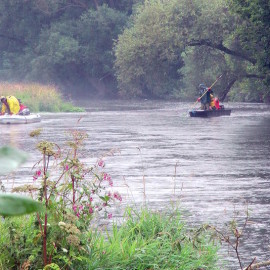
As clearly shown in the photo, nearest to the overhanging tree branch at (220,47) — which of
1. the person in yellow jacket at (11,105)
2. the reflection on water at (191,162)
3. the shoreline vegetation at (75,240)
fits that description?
the reflection on water at (191,162)

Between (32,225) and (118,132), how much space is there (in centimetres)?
2343

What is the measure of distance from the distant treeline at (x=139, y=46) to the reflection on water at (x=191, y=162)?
8327mm

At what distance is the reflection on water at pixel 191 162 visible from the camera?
1089 centimetres

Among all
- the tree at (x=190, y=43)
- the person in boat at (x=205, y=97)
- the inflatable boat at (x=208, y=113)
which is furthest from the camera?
the tree at (x=190, y=43)

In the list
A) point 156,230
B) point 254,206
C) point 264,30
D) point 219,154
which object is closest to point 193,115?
point 264,30

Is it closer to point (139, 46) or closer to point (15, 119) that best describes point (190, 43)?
point (139, 46)

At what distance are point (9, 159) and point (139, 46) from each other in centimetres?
4814

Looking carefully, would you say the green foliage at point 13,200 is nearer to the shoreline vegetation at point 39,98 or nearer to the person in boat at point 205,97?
the person in boat at point 205,97

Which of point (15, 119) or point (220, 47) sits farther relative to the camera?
point (220, 47)

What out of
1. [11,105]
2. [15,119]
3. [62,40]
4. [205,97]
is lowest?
[15,119]

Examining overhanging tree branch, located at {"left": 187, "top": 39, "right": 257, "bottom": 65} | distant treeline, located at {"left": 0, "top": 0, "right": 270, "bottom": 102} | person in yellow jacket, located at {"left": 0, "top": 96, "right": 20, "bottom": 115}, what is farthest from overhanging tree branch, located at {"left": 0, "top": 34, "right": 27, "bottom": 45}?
person in yellow jacket, located at {"left": 0, "top": 96, "right": 20, "bottom": 115}

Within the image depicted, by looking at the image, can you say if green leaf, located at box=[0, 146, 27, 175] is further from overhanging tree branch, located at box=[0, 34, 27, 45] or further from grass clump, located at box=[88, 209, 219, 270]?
overhanging tree branch, located at box=[0, 34, 27, 45]

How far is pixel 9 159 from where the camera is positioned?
0.94 metres

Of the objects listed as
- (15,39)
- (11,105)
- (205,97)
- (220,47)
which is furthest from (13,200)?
(15,39)
